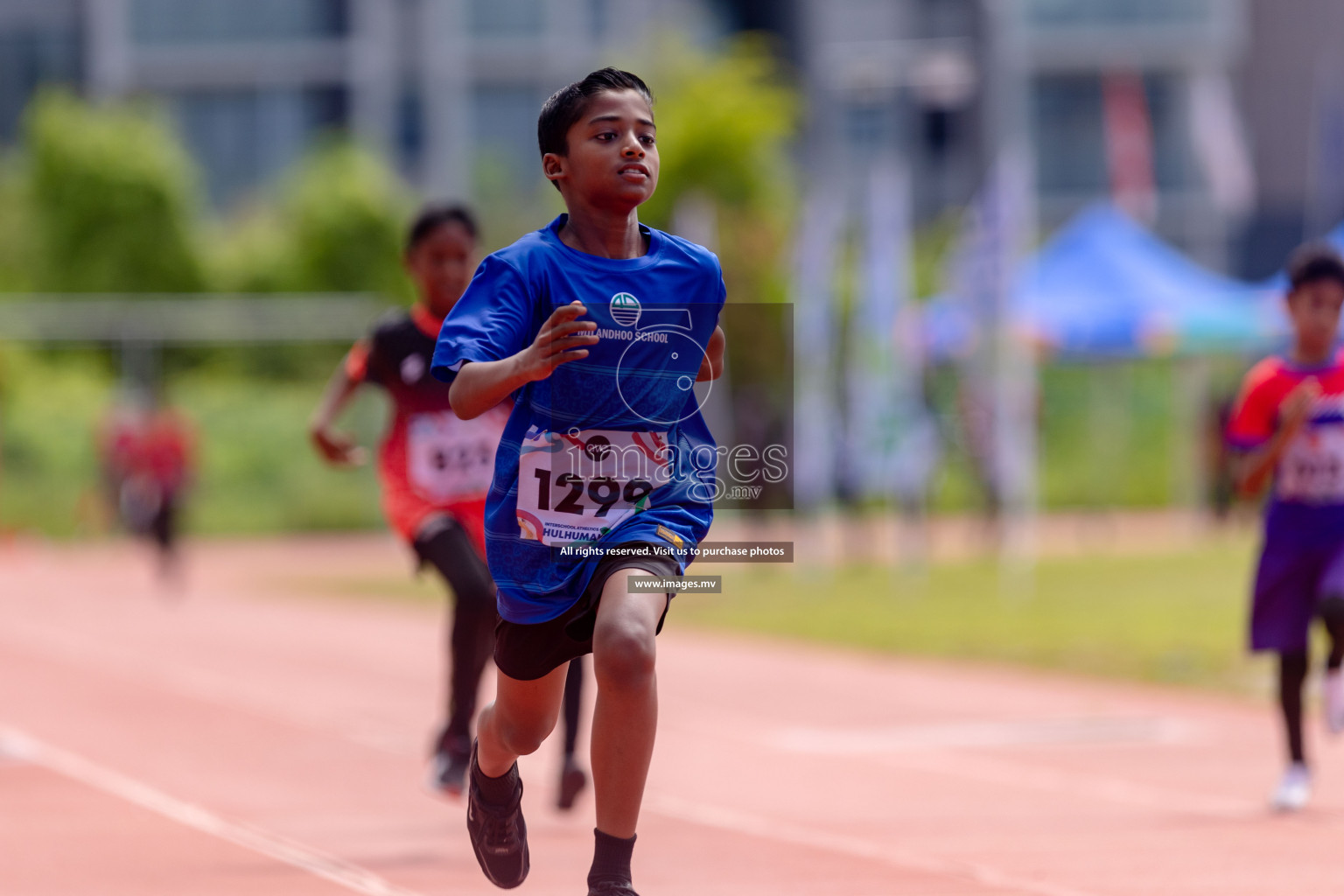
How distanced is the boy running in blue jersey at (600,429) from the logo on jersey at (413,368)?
108 inches

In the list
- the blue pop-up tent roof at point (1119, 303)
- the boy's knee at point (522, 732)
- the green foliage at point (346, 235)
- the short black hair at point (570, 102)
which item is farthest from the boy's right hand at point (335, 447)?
the green foliage at point (346, 235)

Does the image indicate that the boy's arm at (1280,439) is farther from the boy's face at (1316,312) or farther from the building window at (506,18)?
the building window at (506,18)

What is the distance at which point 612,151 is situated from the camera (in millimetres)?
4504

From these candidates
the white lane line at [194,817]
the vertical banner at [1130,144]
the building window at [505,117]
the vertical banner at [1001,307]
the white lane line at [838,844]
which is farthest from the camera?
the building window at [505,117]

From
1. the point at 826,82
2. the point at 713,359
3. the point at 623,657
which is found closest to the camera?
the point at 623,657

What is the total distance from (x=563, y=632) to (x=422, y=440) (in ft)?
9.53

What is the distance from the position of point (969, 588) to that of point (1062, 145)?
33980 millimetres

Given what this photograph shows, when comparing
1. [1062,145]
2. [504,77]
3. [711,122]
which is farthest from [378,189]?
[1062,145]

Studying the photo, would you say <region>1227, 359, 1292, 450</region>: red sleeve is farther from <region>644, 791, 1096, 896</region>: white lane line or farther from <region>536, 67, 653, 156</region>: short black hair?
<region>536, 67, 653, 156</region>: short black hair

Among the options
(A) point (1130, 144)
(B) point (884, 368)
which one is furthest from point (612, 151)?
(A) point (1130, 144)

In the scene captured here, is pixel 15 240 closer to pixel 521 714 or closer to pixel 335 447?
pixel 335 447

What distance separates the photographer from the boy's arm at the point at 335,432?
7422 millimetres

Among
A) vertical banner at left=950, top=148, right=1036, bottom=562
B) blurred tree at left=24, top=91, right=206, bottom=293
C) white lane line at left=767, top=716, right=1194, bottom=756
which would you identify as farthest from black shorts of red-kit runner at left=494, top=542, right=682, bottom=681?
blurred tree at left=24, top=91, right=206, bottom=293

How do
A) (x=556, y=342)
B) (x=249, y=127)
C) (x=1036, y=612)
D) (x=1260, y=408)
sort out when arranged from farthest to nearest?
1. (x=249, y=127)
2. (x=1036, y=612)
3. (x=1260, y=408)
4. (x=556, y=342)
